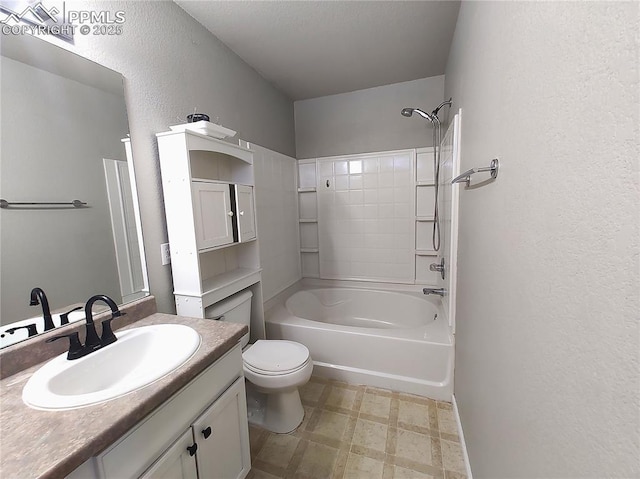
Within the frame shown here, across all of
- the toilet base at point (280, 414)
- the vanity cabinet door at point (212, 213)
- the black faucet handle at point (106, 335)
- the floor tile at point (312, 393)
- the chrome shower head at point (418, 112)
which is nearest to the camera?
the black faucet handle at point (106, 335)

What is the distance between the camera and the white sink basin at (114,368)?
740 millimetres

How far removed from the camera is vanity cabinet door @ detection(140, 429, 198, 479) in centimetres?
78

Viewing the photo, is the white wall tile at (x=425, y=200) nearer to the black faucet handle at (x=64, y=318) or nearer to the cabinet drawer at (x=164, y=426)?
the cabinet drawer at (x=164, y=426)

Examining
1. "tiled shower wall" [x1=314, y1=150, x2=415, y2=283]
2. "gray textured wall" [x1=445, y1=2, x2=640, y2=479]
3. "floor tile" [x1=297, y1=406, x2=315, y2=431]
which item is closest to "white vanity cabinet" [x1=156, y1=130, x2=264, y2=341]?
"floor tile" [x1=297, y1=406, x2=315, y2=431]

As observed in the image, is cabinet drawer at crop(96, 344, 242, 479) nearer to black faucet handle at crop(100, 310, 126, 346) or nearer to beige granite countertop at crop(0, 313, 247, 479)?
beige granite countertop at crop(0, 313, 247, 479)

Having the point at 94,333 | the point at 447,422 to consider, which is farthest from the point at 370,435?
the point at 94,333

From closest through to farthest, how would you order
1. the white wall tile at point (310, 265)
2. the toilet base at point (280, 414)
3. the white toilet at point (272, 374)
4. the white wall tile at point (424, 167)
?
the white toilet at point (272, 374)
the toilet base at point (280, 414)
the white wall tile at point (424, 167)
the white wall tile at point (310, 265)

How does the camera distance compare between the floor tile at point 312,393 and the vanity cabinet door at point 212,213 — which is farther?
the floor tile at point 312,393

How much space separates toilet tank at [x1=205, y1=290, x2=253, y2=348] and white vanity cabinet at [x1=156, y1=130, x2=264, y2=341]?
0.18 feet

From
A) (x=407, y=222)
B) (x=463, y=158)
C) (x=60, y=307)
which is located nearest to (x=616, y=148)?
(x=463, y=158)

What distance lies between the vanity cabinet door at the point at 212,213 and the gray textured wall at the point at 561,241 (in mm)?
1331

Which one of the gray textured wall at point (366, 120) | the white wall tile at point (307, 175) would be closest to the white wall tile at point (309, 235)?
the white wall tile at point (307, 175)

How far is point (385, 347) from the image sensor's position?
75.2 inches

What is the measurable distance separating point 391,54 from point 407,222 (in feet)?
4.77
